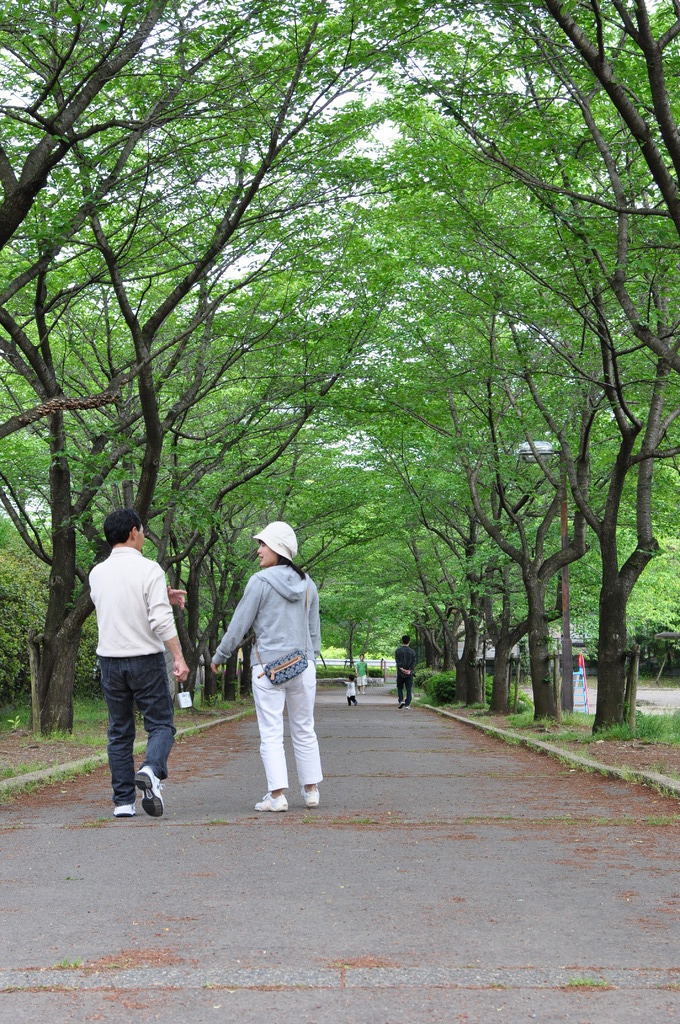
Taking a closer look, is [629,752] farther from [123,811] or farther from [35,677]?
[35,677]

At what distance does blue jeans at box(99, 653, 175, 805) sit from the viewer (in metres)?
7.20

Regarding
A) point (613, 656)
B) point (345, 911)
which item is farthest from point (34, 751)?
point (345, 911)

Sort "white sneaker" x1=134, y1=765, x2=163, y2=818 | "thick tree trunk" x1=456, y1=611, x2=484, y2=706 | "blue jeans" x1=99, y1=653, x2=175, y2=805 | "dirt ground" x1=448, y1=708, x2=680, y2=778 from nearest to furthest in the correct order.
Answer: "white sneaker" x1=134, y1=765, x2=163, y2=818 → "blue jeans" x1=99, y1=653, x2=175, y2=805 → "dirt ground" x1=448, y1=708, x2=680, y2=778 → "thick tree trunk" x1=456, y1=611, x2=484, y2=706

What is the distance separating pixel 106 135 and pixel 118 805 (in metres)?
8.41

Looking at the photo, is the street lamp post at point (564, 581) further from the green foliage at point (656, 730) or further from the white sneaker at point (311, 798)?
the white sneaker at point (311, 798)

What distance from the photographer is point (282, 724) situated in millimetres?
7711

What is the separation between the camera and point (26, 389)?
20641 millimetres

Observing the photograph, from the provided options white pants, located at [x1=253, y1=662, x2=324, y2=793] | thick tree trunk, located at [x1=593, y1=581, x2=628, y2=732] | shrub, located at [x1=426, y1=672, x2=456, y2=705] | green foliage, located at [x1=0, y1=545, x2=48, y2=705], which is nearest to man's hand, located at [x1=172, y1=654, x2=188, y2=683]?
white pants, located at [x1=253, y1=662, x2=324, y2=793]

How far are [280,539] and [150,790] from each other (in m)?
1.97

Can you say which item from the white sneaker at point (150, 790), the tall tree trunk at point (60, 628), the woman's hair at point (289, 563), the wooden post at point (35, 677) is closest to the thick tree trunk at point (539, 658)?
the tall tree trunk at point (60, 628)

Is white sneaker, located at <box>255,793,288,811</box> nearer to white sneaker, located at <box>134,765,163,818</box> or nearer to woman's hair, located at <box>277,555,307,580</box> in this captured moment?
white sneaker, located at <box>134,765,163,818</box>

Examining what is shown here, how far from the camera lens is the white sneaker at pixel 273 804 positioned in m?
7.70

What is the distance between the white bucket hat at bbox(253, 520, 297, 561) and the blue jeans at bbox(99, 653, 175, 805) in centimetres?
116

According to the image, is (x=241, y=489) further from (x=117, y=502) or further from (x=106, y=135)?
(x=106, y=135)
